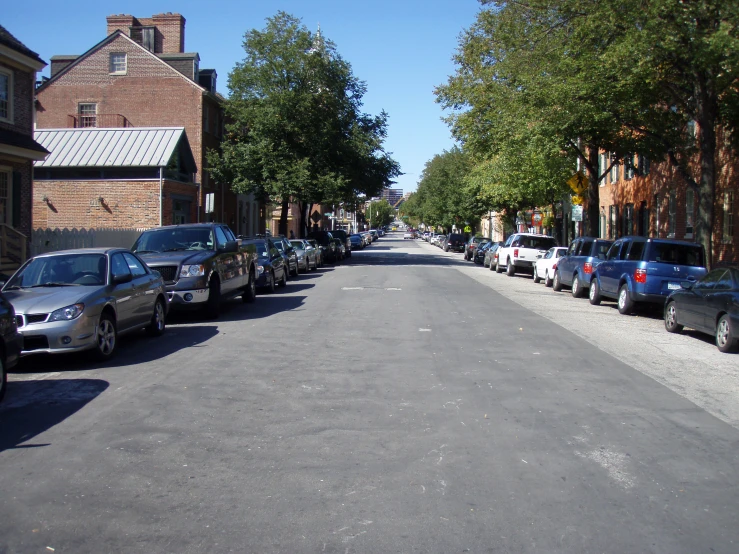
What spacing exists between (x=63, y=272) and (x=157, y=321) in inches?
81.6

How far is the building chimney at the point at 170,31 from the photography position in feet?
155

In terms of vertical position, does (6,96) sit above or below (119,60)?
below

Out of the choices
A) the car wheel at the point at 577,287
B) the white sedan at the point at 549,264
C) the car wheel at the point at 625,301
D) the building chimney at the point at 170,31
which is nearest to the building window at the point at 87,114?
the building chimney at the point at 170,31

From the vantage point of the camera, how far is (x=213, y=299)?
14.9 meters

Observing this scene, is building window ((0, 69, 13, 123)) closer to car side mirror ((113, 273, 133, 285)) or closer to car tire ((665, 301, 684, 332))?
car side mirror ((113, 273, 133, 285))

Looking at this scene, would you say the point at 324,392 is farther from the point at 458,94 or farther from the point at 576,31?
the point at 458,94

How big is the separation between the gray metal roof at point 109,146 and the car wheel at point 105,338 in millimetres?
24083

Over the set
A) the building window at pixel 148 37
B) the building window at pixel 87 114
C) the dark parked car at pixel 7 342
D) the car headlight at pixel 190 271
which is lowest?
the dark parked car at pixel 7 342

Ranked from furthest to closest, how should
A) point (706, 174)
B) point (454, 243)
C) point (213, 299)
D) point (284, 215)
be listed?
point (454, 243) < point (284, 215) < point (706, 174) < point (213, 299)

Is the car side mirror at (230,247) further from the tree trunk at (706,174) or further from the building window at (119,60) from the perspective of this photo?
the building window at (119,60)

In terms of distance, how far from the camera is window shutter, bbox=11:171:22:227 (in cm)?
2228

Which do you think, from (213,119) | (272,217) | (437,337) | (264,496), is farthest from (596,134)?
(272,217)

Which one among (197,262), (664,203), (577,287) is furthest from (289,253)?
(664,203)

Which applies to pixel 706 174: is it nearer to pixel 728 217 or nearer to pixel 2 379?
pixel 728 217
